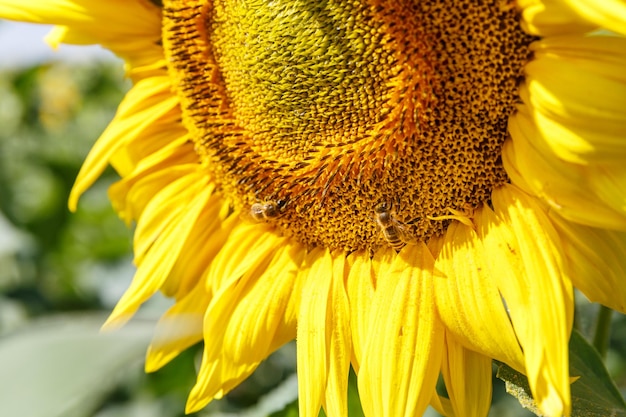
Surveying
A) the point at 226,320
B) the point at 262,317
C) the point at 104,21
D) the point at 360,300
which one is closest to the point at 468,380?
the point at 360,300

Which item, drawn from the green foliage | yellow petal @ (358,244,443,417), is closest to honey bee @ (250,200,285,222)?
yellow petal @ (358,244,443,417)

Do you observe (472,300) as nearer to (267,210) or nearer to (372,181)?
(372,181)

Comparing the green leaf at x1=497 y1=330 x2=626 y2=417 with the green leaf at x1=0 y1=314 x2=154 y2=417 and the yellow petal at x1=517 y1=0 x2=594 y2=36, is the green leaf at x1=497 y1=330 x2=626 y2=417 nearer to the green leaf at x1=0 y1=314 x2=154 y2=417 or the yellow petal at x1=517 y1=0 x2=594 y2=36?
the yellow petal at x1=517 y1=0 x2=594 y2=36

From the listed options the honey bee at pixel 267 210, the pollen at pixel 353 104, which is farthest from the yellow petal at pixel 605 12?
the honey bee at pixel 267 210

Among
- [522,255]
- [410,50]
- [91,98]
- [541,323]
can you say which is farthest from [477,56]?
[91,98]

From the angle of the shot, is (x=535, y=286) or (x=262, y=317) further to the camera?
(x=262, y=317)

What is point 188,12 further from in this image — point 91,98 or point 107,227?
point 91,98
